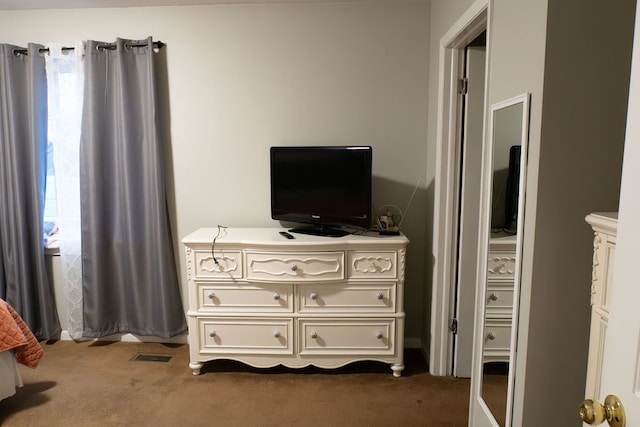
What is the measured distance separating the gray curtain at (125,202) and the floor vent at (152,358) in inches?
5.8

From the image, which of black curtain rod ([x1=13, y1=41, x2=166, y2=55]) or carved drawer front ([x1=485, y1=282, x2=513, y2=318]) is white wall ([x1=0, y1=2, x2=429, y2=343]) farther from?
carved drawer front ([x1=485, y1=282, x2=513, y2=318])

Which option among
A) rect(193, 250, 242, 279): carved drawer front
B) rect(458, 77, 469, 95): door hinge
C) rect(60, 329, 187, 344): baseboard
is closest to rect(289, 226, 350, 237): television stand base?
rect(193, 250, 242, 279): carved drawer front

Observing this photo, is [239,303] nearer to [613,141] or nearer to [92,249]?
[92,249]

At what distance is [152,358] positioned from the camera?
298 cm

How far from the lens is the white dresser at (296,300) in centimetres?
261

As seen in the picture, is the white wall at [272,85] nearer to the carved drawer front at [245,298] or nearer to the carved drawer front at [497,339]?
the carved drawer front at [245,298]

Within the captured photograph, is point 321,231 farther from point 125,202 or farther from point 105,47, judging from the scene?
point 105,47

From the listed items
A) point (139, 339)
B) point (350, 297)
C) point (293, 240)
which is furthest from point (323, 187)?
point (139, 339)

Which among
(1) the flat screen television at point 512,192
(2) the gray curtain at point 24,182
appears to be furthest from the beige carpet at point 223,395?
(1) the flat screen television at point 512,192

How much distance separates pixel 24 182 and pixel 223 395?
209 centimetres

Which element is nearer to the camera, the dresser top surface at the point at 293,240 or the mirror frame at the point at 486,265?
the mirror frame at the point at 486,265

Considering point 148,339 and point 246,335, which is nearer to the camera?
point 246,335

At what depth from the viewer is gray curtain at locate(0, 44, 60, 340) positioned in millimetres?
2988

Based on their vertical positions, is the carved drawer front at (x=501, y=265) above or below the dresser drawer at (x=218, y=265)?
above
